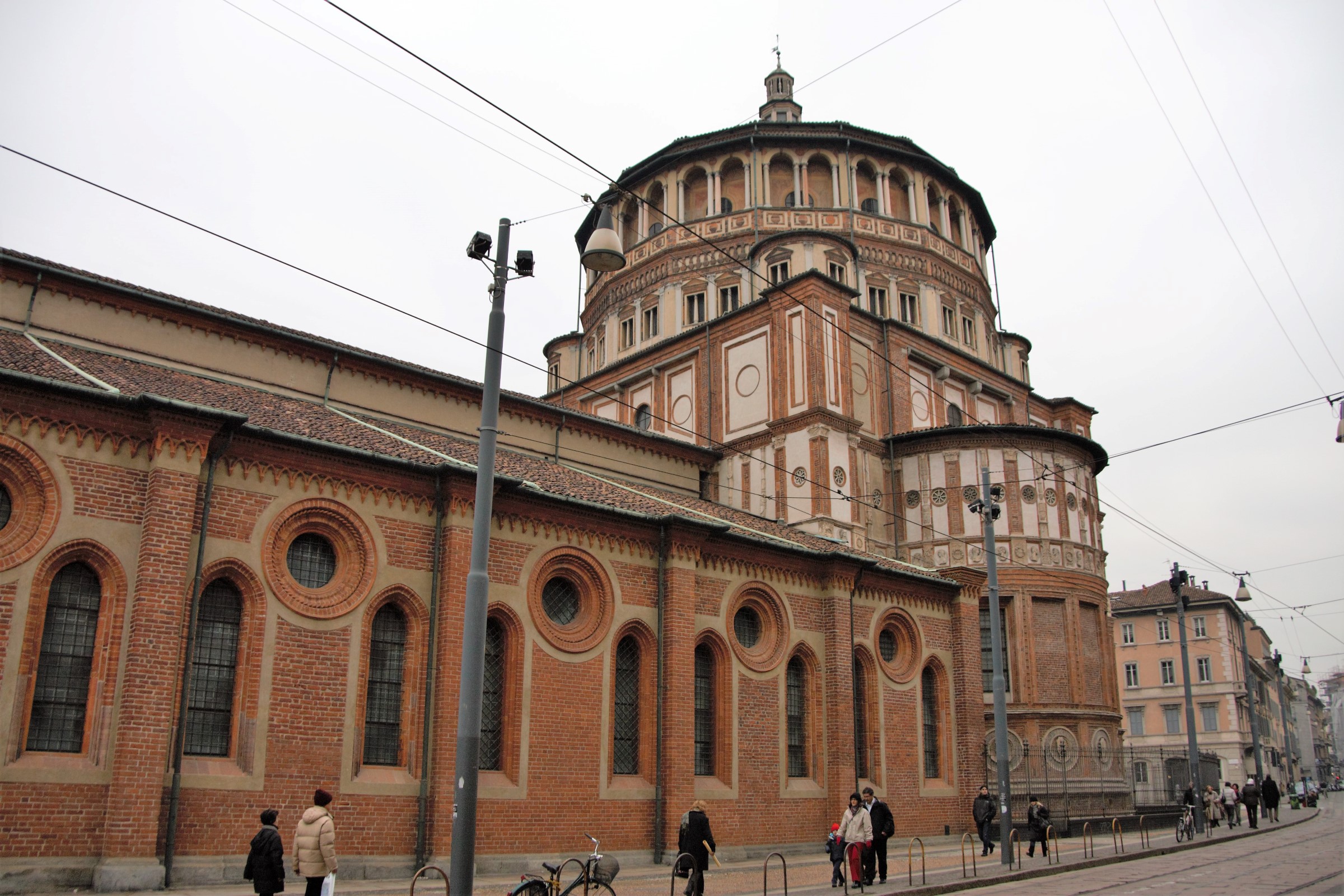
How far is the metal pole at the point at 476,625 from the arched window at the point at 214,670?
5.76 m

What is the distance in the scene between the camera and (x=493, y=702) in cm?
1827

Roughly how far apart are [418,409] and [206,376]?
5.08 m

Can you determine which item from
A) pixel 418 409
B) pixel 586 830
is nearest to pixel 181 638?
pixel 586 830

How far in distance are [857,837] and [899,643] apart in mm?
10500

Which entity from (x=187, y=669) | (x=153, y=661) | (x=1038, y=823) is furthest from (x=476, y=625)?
(x=1038, y=823)

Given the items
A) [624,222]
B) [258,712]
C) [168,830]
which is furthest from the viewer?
[624,222]

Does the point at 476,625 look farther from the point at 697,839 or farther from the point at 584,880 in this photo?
the point at 697,839

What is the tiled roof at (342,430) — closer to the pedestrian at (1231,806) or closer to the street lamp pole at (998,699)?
the street lamp pole at (998,699)

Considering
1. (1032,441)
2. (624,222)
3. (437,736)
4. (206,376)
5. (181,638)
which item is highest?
(624,222)

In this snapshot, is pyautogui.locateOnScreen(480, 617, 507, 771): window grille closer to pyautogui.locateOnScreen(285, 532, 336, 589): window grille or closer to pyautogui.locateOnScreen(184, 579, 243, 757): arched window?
pyautogui.locateOnScreen(285, 532, 336, 589): window grille

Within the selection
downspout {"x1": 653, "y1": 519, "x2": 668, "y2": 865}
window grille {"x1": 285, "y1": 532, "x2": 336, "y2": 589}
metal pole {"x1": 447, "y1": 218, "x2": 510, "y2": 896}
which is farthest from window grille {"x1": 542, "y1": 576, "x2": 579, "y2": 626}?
metal pole {"x1": 447, "y1": 218, "x2": 510, "y2": 896}

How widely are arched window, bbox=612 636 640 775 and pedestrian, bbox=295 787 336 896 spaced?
9226 mm

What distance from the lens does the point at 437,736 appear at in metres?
16.8

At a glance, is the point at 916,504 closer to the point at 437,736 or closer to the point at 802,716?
the point at 802,716
